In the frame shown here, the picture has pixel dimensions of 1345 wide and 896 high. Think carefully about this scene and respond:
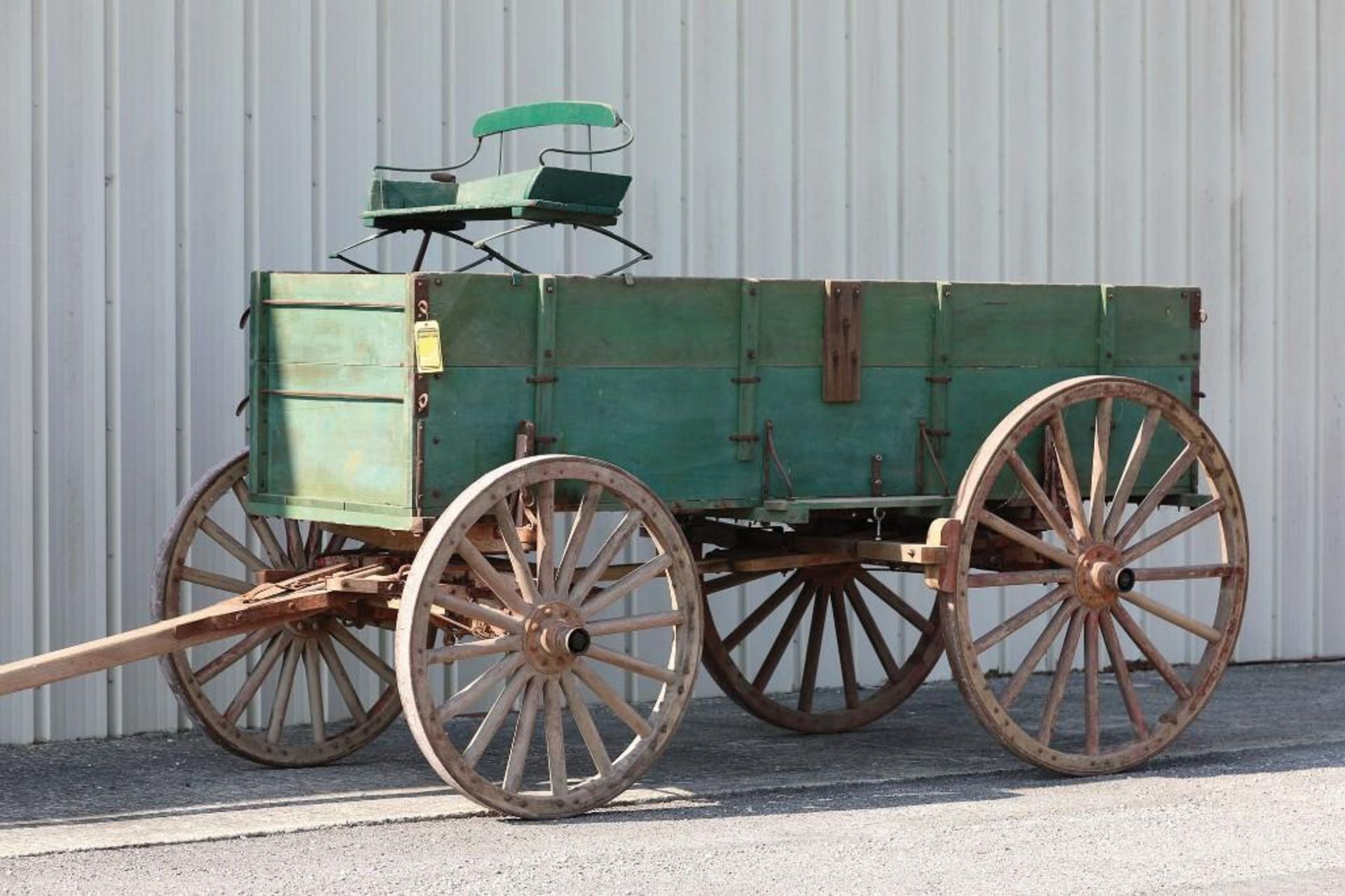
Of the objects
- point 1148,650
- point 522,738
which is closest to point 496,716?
point 522,738

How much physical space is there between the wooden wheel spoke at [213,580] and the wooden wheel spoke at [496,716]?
1.52 meters

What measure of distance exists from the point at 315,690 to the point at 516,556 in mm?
1669

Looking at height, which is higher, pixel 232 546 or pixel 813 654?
pixel 232 546

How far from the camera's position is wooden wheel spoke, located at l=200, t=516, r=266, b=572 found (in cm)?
823

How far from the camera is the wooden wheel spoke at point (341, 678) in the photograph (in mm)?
8234

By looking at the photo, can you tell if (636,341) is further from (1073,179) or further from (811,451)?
(1073,179)

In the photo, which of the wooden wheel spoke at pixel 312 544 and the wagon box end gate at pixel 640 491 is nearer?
the wagon box end gate at pixel 640 491

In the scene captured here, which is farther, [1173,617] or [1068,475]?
[1173,617]

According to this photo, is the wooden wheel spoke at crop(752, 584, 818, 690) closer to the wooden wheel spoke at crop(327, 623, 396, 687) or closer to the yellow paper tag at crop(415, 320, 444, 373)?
the wooden wheel spoke at crop(327, 623, 396, 687)

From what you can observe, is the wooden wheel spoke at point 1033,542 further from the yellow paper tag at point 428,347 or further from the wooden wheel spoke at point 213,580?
the wooden wheel spoke at point 213,580

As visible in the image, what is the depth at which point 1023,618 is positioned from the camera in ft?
25.3

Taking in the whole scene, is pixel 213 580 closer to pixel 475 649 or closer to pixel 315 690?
pixel 315 690

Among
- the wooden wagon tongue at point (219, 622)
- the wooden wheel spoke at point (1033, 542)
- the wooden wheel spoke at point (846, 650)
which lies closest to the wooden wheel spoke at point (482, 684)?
the wooden wagon tongue at point (219, 622)

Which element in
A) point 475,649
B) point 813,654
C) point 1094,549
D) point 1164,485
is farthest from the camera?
point 813,654
